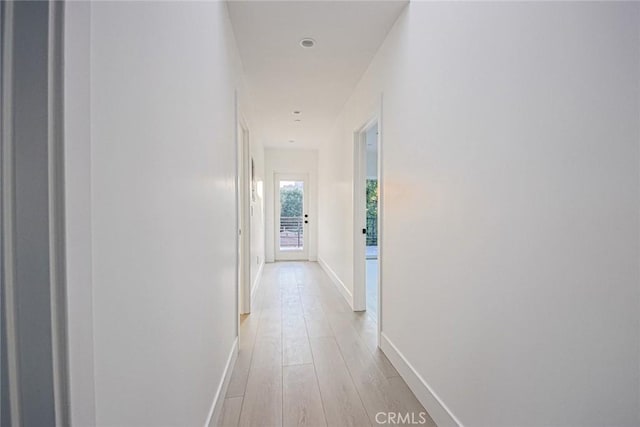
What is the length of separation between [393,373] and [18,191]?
2.29 meters

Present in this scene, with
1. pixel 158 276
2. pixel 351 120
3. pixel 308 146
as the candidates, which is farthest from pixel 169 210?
pixel 308 146

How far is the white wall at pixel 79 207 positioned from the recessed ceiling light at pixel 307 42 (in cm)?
213

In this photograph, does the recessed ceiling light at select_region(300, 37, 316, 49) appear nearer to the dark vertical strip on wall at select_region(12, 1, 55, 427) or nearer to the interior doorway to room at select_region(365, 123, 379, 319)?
the interior doorway to room at select_region(365, 123, 379, 319)

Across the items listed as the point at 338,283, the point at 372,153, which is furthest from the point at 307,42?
the point at 372,153

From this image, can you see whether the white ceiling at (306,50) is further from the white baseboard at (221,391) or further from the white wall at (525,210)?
the white baseboard at (221,391)

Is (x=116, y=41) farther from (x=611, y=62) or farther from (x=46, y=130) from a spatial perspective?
(x=611, y=62)

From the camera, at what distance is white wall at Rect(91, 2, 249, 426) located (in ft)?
2.15

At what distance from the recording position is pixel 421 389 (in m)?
1.85

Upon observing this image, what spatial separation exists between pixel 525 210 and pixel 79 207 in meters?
1.29

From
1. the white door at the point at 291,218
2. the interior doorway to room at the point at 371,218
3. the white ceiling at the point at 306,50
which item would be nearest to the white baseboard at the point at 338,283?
the interior doorway to room at the point at 371,218

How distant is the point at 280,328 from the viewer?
3014 mm

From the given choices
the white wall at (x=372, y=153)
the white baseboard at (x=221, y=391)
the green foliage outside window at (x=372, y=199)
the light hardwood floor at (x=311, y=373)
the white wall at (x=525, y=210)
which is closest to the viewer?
the white wall at (x=525, y=210)

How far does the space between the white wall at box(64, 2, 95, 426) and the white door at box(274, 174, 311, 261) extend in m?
6.35

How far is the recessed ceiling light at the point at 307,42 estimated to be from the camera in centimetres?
244
